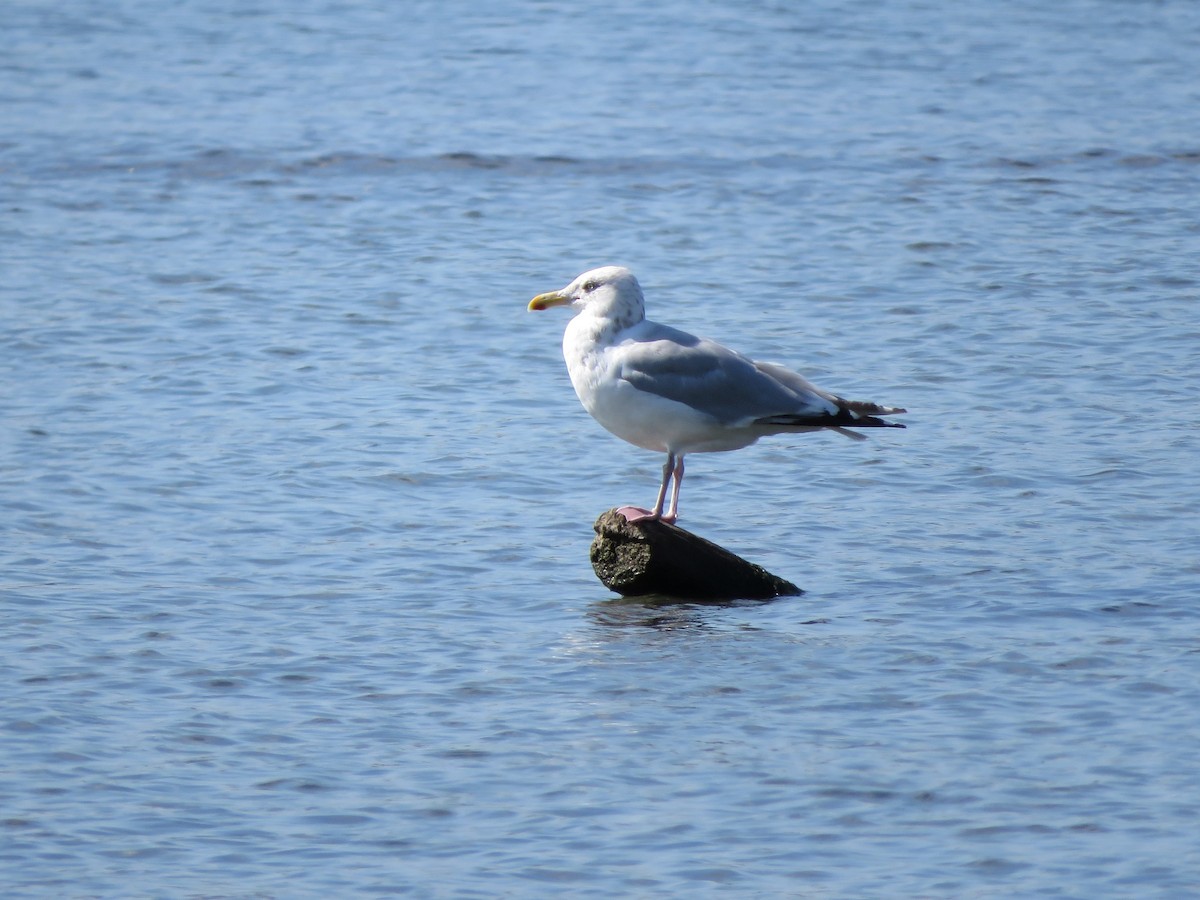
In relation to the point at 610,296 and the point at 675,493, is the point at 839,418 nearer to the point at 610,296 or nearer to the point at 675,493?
the point at 675,493

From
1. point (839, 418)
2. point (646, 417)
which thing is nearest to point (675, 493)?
point (646, 417)

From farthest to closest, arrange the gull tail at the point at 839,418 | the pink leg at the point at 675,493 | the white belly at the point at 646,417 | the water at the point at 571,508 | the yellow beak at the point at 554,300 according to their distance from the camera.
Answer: the yellow beak at the point at 554,300 → the pink leg at the point at 675,493 → the gull tail at the point at 839,418 → the white belly at the point at 646,417 → the water at the point at 571,508

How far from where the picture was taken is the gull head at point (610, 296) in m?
7.85

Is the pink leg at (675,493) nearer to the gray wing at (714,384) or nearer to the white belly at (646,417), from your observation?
the white belly at (646,417)

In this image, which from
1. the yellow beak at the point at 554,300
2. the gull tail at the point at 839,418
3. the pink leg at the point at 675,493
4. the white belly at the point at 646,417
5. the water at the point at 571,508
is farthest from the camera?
the yellow beak at the point at 554,300

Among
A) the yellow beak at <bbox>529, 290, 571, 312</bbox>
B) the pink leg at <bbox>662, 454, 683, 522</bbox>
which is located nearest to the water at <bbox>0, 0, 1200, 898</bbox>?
the pink leg at <bbox>662, 454, 683, 522</bbox>

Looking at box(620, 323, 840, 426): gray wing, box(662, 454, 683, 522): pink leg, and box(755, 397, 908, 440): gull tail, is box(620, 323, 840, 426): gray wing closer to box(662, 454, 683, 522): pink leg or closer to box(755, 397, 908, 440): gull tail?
box(755, 397, 908, 440): gull tail

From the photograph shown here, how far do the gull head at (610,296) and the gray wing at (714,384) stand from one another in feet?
0.45

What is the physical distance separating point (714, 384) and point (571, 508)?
1.78 metres

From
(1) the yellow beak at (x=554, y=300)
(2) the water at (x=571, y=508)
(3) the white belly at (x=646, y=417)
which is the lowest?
(2) the water at (x=571, y=508)

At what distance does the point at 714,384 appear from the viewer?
769 cm

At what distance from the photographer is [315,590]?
808cm

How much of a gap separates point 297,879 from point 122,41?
1985cm

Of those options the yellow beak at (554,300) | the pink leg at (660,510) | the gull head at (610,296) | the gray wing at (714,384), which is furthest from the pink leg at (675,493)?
the yellow beak at (554,300)
